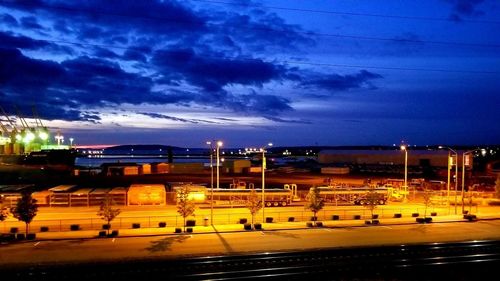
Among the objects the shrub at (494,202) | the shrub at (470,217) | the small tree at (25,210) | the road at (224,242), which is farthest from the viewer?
the shrub at (494,202)

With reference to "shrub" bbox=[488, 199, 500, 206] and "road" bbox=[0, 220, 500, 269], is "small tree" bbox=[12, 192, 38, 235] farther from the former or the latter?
"shrub" bbox=[488, 199, 500, 206]

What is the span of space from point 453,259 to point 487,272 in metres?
3.09

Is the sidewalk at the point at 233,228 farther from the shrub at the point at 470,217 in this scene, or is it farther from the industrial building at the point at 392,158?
the industrial building at the point at 392,158

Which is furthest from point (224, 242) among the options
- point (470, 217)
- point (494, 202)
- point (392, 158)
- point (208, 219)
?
point (392, 158)

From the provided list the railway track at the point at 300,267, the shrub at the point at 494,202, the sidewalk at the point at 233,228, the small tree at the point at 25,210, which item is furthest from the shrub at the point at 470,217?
the small tree at the point at 25,210

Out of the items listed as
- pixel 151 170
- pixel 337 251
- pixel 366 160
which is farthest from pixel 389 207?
pixel 366 160

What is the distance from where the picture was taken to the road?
113 ft

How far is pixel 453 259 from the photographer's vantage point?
3300 centimetres

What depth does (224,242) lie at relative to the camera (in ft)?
129

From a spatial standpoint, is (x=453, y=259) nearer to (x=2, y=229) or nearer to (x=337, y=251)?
(x=337, y=251)

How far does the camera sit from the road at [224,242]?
1358 inches

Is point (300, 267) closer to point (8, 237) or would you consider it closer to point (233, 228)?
point (233, 228)

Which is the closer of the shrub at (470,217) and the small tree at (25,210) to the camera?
the small tree at (25,210)

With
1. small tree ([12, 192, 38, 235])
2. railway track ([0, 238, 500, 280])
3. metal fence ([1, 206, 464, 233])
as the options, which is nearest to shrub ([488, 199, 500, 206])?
metal fence ([1, 206, 464, 233])
